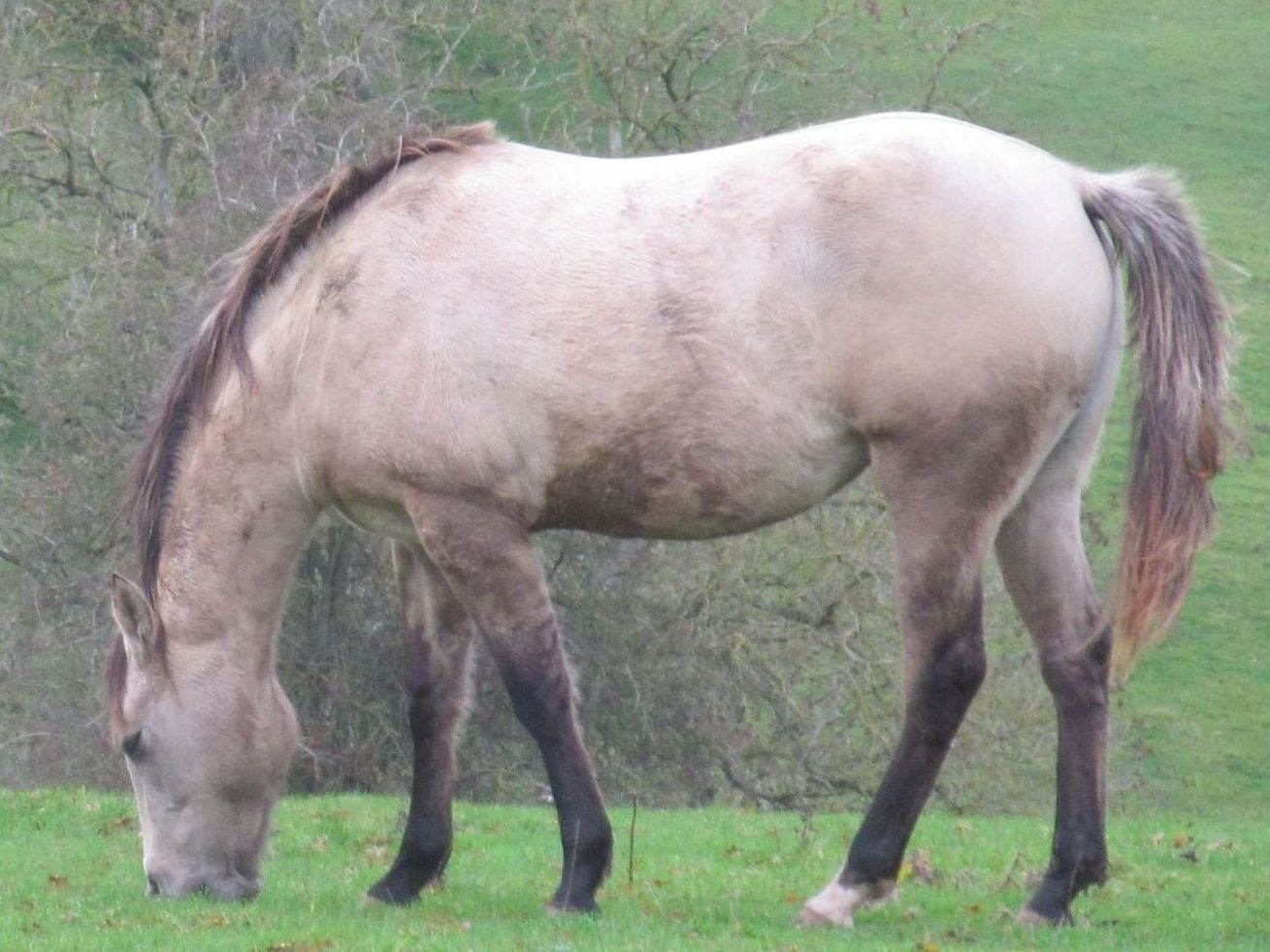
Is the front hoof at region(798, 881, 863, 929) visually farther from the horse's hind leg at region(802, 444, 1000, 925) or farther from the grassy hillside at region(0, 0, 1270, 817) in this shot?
the grassy hillside at region(0, 0, 1270, 817)

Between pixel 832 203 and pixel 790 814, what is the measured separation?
510 cm

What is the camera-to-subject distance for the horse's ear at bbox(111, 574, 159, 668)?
6012mm

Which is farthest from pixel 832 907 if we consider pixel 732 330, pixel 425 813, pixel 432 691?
pixel 732 330

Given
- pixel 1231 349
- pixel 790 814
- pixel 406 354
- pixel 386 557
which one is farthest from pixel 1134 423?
pixel 386 557

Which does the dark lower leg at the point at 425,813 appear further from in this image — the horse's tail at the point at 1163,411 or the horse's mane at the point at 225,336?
the horse's tail at the point at 1163,411

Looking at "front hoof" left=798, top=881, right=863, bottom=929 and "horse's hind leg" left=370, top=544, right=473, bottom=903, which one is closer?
"front hoof" left=798, top=881, right=863, bottom=929

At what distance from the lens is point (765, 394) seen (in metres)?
5.59

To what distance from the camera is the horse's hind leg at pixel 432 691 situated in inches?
247

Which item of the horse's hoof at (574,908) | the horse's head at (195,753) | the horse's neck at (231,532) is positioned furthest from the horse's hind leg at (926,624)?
the horse's neck at (231,532)

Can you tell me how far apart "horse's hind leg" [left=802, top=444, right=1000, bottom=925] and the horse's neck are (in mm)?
2105

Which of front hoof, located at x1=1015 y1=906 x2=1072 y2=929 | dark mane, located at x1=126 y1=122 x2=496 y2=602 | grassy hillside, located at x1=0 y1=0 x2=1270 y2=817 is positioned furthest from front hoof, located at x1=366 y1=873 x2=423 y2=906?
grassy hillside, located at x1=0 y1=0 x2=1270 y2=817

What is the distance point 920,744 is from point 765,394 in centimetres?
123

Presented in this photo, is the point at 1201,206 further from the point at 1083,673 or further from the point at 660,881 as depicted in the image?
the point at 1083,673

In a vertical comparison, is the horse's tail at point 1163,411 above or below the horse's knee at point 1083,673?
above
